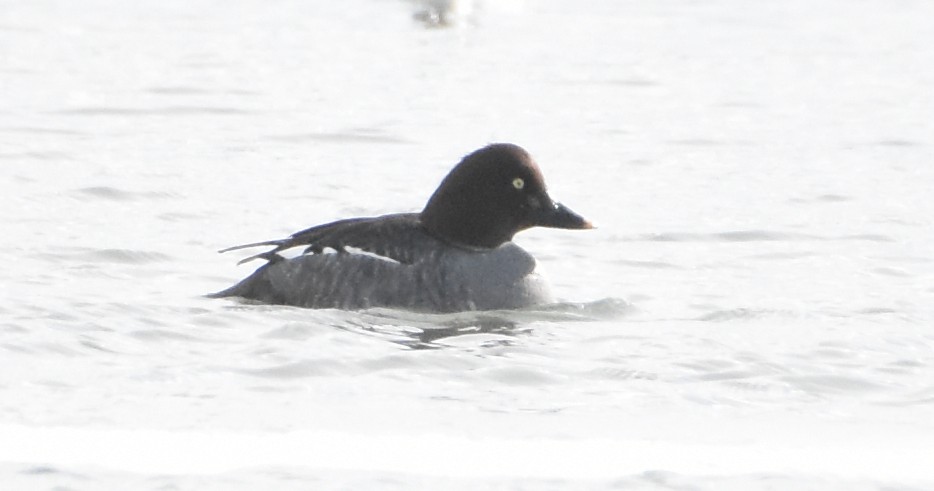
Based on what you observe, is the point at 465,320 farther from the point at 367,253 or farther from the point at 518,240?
the point at 518,240

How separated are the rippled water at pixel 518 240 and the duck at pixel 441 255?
0.14 meters

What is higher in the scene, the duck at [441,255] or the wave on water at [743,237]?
the duck at [441,255]

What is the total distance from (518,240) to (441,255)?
7.82ft

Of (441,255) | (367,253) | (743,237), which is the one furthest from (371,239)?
(743,237)

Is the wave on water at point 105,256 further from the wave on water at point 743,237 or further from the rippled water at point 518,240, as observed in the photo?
the wave on water at point 743,237

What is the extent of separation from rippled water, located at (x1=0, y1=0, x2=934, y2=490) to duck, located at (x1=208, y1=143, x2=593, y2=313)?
5.4 inches

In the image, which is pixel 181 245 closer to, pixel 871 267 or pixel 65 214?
pixel 65 214

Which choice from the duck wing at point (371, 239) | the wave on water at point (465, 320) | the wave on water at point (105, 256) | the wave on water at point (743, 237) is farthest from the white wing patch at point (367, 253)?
the wave on water at point (743, 237)

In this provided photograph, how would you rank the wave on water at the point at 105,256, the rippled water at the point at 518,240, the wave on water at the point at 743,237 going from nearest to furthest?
Result: 1. the rippled water at the point at 518,240
2. the wave on water at the point at 105,256
3. the wave on water at the point at 743,237

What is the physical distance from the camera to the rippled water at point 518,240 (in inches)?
263

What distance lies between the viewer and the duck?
30.1ft

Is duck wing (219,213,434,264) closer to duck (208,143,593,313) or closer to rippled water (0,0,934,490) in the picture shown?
duck (208,143,593,313)

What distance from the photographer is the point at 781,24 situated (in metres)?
22.5

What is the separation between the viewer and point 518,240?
11.7m
